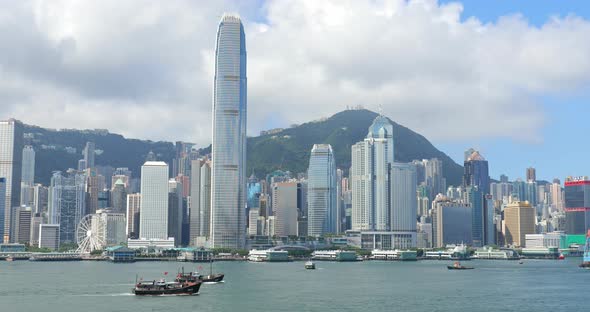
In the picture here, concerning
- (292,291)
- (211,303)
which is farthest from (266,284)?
(211,303)

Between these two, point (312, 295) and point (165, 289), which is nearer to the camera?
point (165, 289)

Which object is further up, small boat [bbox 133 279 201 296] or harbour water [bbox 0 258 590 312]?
small boat [bbox 133 279 201 296]

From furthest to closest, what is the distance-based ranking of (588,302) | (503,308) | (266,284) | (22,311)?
(266,284) < (588,302) < (503,308) < (22,311)

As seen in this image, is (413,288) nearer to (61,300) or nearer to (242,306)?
(242,306)

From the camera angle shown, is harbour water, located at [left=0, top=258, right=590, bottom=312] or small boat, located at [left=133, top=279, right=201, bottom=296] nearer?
harbour water, located at [left=0, top=258, right=590, bottom=312]

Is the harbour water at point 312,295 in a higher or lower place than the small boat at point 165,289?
lower

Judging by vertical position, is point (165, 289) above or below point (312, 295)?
above


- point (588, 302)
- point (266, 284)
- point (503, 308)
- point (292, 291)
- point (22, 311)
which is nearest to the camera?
point (22, 311)

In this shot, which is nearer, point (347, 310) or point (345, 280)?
point (347, 310)
